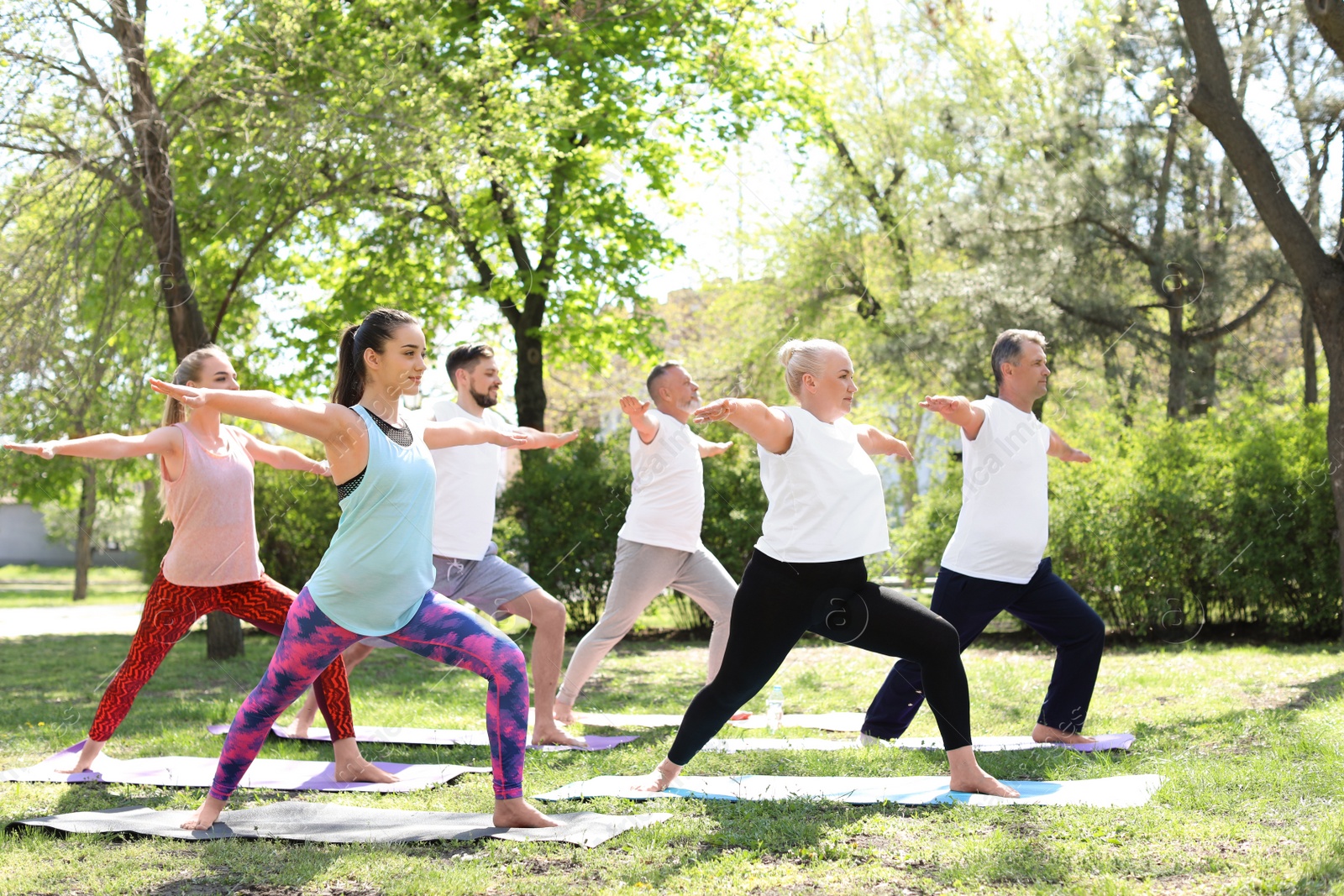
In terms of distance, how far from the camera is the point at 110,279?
34.1 ft

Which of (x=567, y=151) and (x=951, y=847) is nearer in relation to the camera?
(x=951, y=847)

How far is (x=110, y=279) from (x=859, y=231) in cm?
1453

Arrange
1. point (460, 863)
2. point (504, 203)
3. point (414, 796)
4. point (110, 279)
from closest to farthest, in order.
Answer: point (460, 863)
point (414, 796)
point (110, 279)
point (504, 203)

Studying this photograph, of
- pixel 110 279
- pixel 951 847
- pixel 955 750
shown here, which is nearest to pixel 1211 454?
pixel 955 750

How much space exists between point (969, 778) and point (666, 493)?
2.60 metres

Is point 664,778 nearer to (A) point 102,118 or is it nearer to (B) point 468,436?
(B) point 468,436

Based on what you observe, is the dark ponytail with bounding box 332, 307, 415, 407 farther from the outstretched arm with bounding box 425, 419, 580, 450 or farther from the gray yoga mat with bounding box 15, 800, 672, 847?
→ the gray yoga mat with bounding box 15, 800, 672, 847

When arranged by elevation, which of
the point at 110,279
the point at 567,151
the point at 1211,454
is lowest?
the point at 1211,454

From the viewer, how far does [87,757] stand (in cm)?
577

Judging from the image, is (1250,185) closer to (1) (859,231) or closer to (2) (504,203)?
(2) (504,203)

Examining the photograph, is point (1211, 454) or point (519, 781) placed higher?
point (1211, 454)

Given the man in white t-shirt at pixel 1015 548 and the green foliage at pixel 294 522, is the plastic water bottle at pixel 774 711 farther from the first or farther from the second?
the green foliage at pixel 294 522

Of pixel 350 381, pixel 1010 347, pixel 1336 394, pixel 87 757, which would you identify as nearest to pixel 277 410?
pixel 350 381

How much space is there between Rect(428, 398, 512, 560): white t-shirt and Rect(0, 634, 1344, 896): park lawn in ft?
3.71
